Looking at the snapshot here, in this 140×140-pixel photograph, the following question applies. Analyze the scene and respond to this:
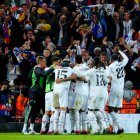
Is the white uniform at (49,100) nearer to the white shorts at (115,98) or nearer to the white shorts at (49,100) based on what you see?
the white shorts at (49,100)

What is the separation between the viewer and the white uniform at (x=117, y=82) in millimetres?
29438

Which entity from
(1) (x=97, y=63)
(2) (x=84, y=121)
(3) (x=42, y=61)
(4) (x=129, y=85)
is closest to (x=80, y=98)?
(2) (x=84, y=121)

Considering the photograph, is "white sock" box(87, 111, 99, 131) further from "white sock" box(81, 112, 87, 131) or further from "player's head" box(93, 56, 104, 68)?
"player's head" box(93, 56, 104, 68)

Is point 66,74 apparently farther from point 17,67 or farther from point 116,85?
point 17,67

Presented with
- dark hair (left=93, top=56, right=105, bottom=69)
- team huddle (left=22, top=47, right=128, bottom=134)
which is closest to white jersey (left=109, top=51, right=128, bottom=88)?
team huddle (left=22, top=47, right=128, bottom=134)

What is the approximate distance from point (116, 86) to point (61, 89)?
208 cm

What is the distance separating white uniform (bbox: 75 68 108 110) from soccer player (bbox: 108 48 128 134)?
0.54 m

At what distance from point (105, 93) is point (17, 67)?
6752mm

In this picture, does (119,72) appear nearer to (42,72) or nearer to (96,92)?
(96,92)

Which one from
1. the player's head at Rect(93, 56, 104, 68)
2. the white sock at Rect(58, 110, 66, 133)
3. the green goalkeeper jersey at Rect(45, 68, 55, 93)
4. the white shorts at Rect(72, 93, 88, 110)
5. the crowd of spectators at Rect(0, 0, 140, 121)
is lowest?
the white sock at Rect(58, 110, 66, 133)

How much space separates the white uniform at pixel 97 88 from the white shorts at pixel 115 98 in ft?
2.26

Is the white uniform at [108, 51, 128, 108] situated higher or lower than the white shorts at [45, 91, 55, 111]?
higher

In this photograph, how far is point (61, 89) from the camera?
2861cm

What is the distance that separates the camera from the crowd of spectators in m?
34.2
